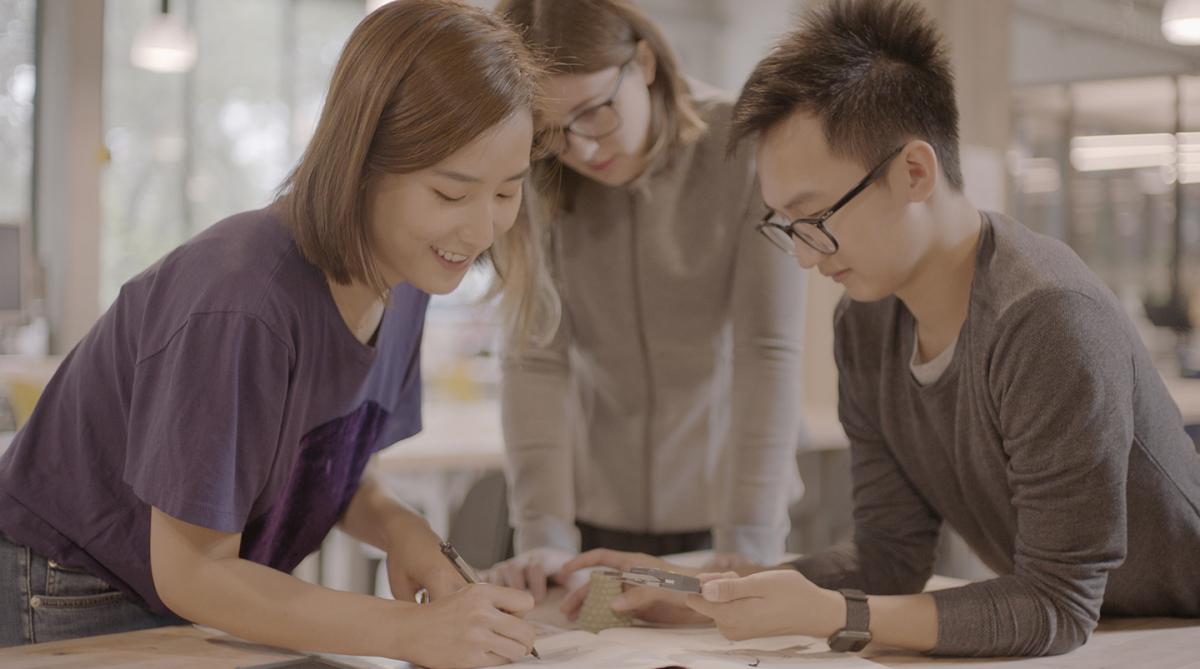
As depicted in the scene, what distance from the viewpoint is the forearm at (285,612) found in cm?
112

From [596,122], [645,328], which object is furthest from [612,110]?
[645,328]

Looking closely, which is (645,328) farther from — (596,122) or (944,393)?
(944,393)

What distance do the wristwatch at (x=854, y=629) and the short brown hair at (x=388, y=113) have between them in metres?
0.60

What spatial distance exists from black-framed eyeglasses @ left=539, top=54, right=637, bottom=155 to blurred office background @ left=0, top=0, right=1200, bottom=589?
104 inches

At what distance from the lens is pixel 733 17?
858 cm

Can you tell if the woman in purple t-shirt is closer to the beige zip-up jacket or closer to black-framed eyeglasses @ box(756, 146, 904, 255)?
black-framed eyeglasses @ box(756, 146, 904, 255)

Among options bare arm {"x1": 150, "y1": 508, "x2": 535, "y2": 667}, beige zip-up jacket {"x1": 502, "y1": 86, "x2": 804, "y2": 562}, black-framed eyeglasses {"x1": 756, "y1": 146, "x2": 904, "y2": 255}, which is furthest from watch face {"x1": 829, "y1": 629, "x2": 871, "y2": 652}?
beige zip-up jacket {"x1": 502, "y1": 86, "x2": 804, "y2": 562}

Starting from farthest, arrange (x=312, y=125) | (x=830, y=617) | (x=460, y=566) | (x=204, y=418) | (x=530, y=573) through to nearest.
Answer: (x=312, y=125)
(x=530, y=573)
(x=460, y=566)
(x=830, y=617)
(x=204, y=418)

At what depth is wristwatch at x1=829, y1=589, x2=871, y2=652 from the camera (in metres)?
1.19

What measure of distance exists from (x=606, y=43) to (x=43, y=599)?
963 mm

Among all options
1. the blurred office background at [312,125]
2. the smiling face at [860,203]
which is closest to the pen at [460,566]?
the smiling face at [860,203]

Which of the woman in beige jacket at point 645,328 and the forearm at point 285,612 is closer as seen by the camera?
the forearm at point 285,612

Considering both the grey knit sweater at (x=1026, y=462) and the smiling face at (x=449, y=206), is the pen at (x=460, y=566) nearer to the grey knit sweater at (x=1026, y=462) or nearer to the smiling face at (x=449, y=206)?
the smiling face at (x=449, y=206)

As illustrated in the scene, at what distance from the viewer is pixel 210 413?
1.09 m
